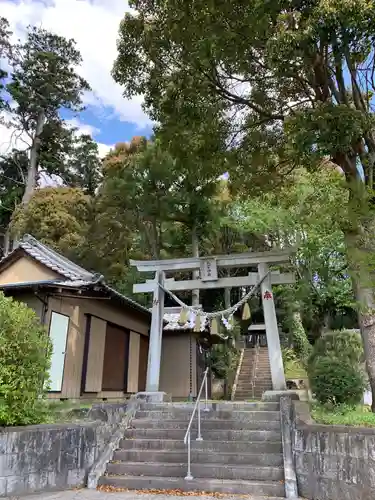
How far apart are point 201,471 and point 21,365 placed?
3.33 metres

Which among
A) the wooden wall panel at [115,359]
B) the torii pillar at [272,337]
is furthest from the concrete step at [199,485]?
the wooden wall panel at [115,359]

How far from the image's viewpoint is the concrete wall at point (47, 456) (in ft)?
19.8

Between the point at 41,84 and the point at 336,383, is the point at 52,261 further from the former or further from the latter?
the point at 41,84

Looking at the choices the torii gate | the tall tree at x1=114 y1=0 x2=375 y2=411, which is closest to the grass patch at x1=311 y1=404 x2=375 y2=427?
the tall tree at x1=114 y1=0 x2=375 y2=411

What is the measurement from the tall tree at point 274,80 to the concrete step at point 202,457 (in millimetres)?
2427

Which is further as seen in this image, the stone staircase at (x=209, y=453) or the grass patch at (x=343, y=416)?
the stone staircase at (x=209, y=453)

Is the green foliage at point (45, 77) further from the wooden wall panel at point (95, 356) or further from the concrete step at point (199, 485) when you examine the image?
the concrete step at point (199, 485)

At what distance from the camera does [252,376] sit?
1000 inches

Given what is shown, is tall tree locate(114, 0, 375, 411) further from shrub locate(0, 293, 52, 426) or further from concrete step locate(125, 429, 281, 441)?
shrub locate(0, 293, 52, 426)

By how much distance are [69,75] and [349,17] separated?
26.6 metres

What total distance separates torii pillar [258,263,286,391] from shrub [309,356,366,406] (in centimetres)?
173

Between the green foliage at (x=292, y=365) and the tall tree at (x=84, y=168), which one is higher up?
the tall tree at (x=84, y=168)

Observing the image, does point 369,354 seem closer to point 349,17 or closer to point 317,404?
point 317,404

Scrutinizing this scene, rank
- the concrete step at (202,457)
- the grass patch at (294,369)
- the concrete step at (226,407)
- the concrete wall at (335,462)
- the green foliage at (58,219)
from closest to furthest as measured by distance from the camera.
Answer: the concrete wall at (335,462), the concrete step at (202,457), the concrete step at (226,407), the green foliage at (58,219), the grass patch at (294,369)
